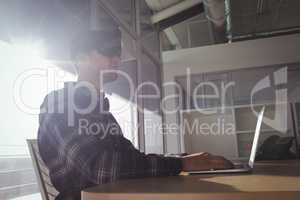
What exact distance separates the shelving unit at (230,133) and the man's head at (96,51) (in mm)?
3055

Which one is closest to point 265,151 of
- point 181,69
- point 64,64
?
point 181,69

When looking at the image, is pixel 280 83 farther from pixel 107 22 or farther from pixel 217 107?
pixel 107 22

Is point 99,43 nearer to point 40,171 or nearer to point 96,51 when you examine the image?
point 96,51

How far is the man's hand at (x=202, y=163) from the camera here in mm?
1110

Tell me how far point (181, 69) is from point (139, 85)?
138 cm

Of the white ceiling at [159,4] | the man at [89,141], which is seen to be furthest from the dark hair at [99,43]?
the white ceiling at [159,4]

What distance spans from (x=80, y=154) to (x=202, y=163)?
1.49ft

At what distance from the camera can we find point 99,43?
4.35 ft

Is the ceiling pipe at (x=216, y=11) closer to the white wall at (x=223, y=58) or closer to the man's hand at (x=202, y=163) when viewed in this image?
the white wall at (x=223, y=58)

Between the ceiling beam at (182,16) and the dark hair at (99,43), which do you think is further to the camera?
the ceiling beam at (182,16)

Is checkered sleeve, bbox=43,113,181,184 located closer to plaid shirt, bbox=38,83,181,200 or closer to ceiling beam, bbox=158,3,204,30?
plaid shirt, bbox=38,83,181,200

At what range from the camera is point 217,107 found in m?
4.46

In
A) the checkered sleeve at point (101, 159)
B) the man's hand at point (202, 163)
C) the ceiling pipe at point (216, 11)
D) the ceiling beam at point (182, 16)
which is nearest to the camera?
the checkered sleeve at point (101, 159)

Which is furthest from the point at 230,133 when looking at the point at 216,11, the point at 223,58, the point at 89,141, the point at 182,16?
the point at 89,141
